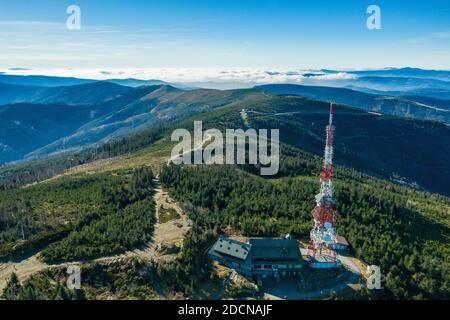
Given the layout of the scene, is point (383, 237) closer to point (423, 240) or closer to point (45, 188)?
point (423, 240)

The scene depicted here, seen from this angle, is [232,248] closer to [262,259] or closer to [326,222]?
[262,259]

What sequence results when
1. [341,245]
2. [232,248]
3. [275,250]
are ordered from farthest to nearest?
[341,245], [232,248], [275,250]

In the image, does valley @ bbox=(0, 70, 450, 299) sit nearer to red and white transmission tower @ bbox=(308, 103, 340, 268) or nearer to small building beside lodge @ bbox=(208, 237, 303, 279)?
small building beside lodge @ bbox=(208, 237, 303, 279)

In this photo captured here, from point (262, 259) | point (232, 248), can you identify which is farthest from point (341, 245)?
point (232, 248)

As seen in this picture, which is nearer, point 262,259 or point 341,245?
point 262,259

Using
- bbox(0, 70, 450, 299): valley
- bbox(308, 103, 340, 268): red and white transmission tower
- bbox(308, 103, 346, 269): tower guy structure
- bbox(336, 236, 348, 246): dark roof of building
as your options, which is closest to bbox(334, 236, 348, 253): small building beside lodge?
bbox(336, 236, 348, 246): dark roof of building

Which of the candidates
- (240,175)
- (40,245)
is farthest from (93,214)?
(240,175)

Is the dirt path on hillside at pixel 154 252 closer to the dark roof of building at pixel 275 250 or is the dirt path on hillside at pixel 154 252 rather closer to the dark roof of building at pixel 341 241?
the dark roof of building at pixel 275 250
